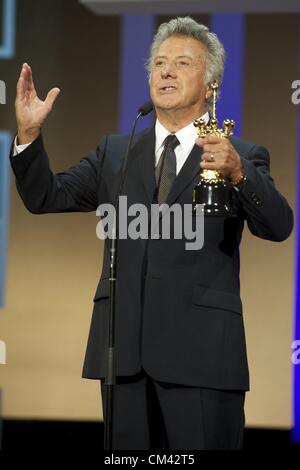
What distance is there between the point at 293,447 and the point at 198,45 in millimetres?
1997

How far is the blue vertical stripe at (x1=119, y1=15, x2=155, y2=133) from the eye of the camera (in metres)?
3.65

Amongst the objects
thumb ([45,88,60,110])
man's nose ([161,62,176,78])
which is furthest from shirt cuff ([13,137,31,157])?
man's nose ([161,62,176,78])

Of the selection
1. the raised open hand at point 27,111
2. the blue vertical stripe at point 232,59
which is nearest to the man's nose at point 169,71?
the raised open hand at point 27,111

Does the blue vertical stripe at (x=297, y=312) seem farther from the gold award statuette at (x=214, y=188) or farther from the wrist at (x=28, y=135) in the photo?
the wrist at (x=28, y=135)

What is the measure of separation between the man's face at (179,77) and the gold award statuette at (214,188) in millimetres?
284

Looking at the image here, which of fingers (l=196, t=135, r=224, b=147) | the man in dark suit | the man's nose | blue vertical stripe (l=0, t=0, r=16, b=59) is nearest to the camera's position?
fingers (l=196, t=135, r=224, b=147)

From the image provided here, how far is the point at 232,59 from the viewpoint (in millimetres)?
3586

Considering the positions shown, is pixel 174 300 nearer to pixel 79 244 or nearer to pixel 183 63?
pixel 183 63

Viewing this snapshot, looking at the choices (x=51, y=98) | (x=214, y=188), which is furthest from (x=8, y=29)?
(x=214, y=188)

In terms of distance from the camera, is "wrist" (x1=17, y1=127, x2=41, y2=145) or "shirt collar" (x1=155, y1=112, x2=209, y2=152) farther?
"shirt collar" (x1=155, y1=112, x2=209, y2=152)

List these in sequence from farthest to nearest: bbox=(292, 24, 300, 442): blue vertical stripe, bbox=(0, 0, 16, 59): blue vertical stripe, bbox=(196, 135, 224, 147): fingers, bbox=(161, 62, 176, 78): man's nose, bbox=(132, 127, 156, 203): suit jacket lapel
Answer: bbox=(0, 0, 16, 59): blue vertical stripe, bbox=(292, 24, 300, 442): blue vertical stripe, bbox=(161, 62, 176, 78): man's nose, bbox=(132, 127, 156, 203): suit jacket lapel, bbox=(196, 135, 224, 147): fingers

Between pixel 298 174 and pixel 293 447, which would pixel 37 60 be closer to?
pixel 298 174

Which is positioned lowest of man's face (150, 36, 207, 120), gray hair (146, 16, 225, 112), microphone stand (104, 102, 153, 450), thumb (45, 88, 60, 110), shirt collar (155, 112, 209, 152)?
microphone stand (104, 102, 153, 450)

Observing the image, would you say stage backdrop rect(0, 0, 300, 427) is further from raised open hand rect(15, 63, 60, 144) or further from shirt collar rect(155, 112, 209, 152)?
raised open hand rect(15, 63, 60, 144)
